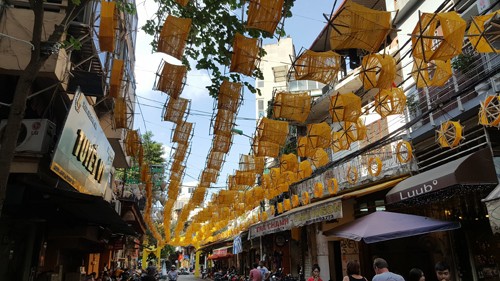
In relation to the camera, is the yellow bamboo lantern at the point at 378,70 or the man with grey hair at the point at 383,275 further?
the yellow bamboo lantern at the point at 378,70

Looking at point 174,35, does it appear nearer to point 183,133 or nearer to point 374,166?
point 183,133

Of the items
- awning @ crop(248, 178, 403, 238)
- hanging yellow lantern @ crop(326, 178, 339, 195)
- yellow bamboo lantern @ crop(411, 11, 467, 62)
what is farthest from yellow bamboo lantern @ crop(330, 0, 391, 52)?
hanging yellow lantern @ crop(326, 178, 339, 195)

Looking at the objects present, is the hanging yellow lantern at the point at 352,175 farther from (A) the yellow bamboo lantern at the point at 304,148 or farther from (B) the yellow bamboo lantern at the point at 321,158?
(A) the yellow bamboo lantern at the point at 304,148

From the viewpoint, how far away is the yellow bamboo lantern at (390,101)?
7812mm

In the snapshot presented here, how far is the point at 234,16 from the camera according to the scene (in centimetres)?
729

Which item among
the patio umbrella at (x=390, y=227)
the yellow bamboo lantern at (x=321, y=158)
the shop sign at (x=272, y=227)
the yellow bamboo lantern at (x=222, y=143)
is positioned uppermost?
the yellow bamboo lantern at (x=321, y=158)

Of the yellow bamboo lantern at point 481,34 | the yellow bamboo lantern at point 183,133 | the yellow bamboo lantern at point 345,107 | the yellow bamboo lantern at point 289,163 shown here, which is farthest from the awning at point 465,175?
the yellow bamboo lantern at point 183,133

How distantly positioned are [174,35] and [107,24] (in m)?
1.20

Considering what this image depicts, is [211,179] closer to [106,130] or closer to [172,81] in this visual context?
[106,130]

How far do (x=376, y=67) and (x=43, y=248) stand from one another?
9.37 m

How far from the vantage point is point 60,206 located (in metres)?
7.95

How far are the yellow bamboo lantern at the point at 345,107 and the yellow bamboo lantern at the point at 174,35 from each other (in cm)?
355

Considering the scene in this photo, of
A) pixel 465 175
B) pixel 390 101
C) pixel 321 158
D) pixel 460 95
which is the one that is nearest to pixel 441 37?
pixel 390 101

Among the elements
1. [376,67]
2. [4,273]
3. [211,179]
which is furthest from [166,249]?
[376,67]
